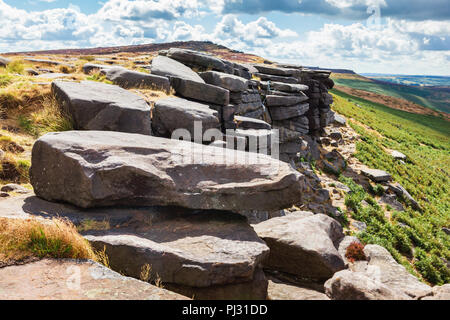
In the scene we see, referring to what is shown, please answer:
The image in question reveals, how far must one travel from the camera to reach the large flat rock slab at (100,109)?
446 inches

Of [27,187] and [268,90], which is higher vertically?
[268,90]

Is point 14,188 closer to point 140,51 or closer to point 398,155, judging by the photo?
point 398,155

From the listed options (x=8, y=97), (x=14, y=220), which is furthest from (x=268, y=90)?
(x=14, y=220)

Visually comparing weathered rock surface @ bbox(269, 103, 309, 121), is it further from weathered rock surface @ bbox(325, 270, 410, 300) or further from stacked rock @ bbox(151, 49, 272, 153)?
weathered rock surface @ bbox(325, 270, 410, 300)

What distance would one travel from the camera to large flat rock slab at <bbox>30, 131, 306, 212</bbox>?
8.14 m

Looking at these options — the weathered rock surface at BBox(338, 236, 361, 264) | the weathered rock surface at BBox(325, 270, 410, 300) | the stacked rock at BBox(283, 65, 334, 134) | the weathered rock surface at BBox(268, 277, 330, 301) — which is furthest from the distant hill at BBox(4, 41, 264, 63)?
the weathered rock surface at BBox(325, 270, 410, 300)

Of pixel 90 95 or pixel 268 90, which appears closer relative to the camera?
pixel 90 95

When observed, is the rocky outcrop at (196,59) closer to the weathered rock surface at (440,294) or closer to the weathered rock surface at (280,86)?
the weathered rock surface at (280,86)

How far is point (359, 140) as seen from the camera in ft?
129

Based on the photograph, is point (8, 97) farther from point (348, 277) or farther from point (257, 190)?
point (348, 277)

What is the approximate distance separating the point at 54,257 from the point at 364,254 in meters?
10.6

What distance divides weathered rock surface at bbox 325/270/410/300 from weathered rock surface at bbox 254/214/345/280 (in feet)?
4.37

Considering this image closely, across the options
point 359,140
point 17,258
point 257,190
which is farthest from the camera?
point 359,140
